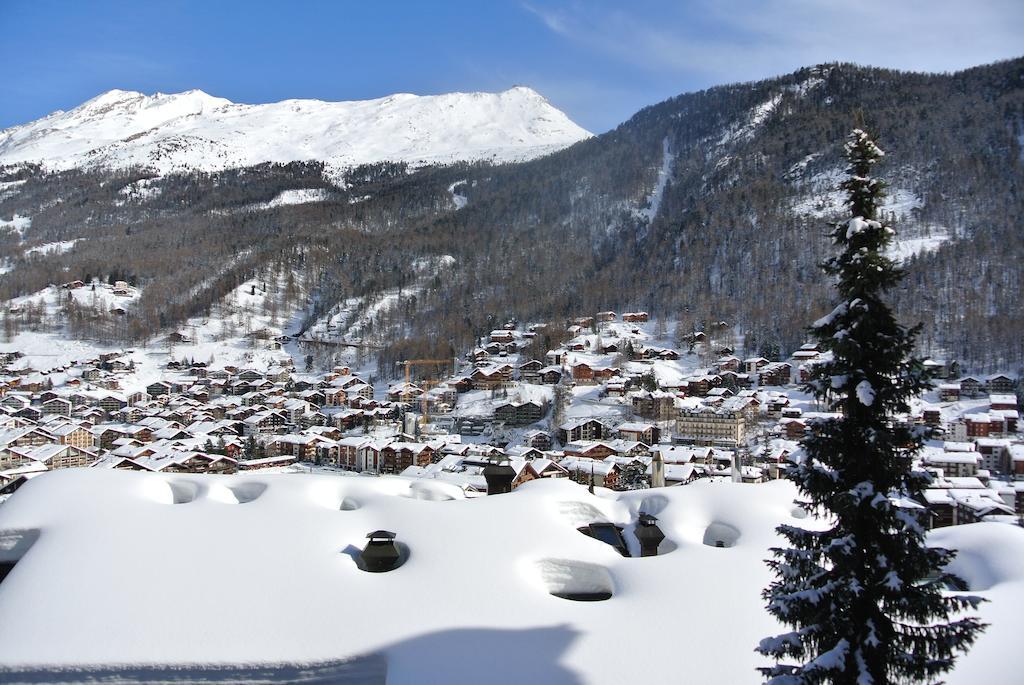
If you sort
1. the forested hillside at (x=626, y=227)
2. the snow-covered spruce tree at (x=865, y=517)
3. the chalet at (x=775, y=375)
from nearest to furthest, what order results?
the snow-covered spruce tree at (x=865, y=517) < the chalet at (x=775, y=375) < the forested hillside at (x=626, y=227)

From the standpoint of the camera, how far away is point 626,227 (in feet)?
333

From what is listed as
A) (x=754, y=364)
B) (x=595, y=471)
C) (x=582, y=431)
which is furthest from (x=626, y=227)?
(x=595, y=471)

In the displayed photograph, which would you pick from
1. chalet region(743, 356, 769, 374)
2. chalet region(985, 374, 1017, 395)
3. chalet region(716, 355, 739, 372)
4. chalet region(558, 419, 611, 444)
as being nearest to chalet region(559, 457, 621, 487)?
chalet region(558, 419, 611, 444)

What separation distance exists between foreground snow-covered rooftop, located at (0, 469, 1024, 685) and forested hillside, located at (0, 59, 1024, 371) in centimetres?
5076

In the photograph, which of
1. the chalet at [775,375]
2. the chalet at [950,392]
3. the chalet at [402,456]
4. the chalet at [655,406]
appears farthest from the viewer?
the chalet at [775,375]

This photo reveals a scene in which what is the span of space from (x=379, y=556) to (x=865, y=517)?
14.0ft

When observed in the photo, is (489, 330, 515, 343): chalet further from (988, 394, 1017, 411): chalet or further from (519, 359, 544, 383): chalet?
(988, 394, 1017, 411): chalet

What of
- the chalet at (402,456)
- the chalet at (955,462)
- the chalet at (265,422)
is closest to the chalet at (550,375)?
the chalet at (265,422)

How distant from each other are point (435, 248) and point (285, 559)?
98.6 m

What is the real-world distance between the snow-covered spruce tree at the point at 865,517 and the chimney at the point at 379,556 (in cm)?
360

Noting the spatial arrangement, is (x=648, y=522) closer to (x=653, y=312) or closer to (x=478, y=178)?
(x=653, y=312)

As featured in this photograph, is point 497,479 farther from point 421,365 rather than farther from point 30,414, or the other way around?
point 421,365

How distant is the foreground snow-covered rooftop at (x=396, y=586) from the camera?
5.17 metres

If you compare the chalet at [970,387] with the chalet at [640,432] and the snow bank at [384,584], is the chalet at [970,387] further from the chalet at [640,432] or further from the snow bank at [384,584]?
the snow bank at [384,584]
